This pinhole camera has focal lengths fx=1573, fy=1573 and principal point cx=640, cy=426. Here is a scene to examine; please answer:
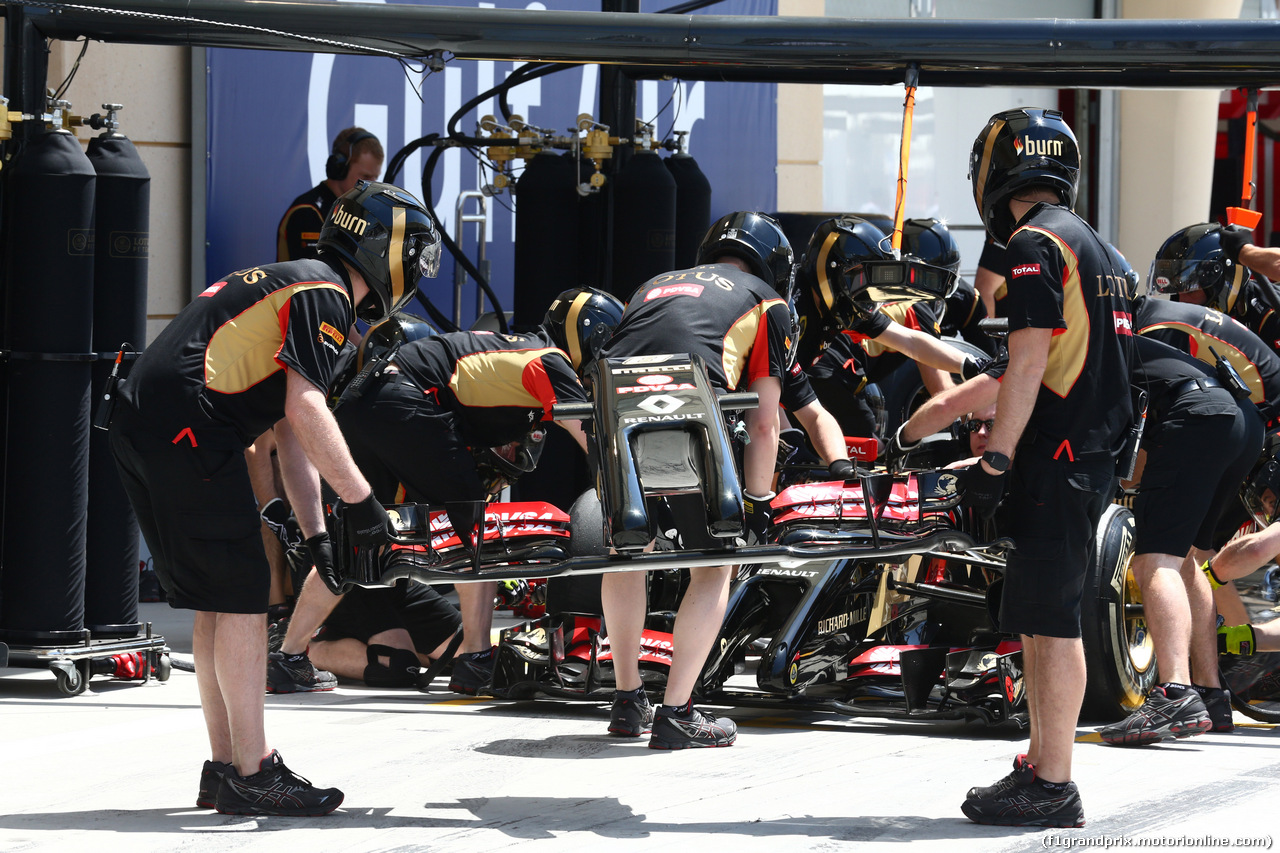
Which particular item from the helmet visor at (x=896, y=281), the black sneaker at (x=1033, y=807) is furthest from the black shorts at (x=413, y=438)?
the black sneaker at (x=1033, y=807)

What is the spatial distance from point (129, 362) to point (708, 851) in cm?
384

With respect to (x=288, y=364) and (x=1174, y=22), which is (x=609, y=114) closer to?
(x=1174, y=22)

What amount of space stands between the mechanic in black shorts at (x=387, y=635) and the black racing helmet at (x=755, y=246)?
220 centimetres

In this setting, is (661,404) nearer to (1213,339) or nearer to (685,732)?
(685,732)

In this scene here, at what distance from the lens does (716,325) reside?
583 centimetres

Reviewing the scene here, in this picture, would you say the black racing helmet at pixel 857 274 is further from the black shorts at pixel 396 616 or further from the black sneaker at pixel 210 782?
the black sneaker at pixel 210 782

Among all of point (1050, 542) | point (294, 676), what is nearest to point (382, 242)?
point (1050, 542)

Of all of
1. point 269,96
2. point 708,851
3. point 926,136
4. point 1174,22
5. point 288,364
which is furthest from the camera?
point 926,136

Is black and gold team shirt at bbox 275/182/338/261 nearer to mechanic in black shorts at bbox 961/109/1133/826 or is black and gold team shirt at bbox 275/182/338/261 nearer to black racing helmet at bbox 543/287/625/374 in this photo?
black racing helmet at bbox 543/287/625/374

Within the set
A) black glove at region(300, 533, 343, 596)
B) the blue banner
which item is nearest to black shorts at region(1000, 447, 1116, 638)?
black glove at region(300, 533, 343, 596)

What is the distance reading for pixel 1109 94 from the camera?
56.4 ft

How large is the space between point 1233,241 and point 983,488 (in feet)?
10.5

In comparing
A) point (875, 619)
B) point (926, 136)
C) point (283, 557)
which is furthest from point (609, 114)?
point (926, 136)

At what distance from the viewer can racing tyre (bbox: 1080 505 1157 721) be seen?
20.0ft
